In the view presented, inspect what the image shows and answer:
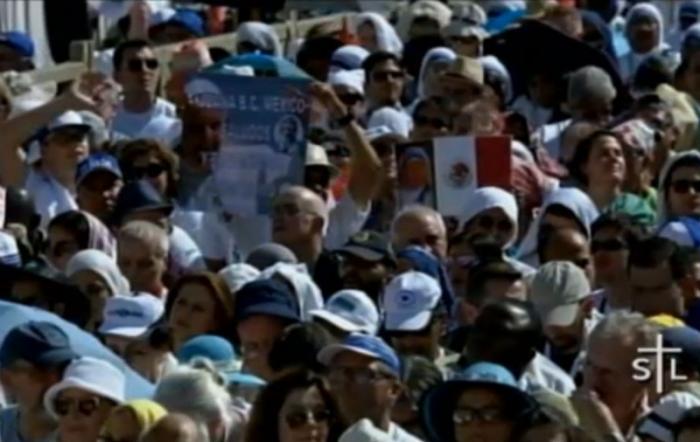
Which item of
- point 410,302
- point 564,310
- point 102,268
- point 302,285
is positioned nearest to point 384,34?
point 102,268

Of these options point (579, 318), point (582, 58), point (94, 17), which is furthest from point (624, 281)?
point (94, 17)

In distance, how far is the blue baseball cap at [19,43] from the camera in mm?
24531

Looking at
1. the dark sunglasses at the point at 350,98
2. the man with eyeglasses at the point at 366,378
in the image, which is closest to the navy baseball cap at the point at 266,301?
the man with eyeglasses at the point at 366,378

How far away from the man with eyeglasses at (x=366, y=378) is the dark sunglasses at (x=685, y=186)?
4135mm

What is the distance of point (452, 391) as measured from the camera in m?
15.9

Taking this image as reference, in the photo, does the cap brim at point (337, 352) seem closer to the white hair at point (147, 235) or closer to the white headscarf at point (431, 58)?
the white hair at point (147, 235)

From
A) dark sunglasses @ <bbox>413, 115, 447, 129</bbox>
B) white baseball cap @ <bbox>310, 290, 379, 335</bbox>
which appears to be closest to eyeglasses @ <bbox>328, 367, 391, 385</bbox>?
white baseball cap @ <bbox>310, 290, 379, 335</bbox>

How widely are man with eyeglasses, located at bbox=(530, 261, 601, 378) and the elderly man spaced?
938mm

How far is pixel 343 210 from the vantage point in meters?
21.2

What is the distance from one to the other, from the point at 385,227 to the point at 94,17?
819cm

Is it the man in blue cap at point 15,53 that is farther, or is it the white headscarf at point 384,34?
the white headscarf at point 384,34

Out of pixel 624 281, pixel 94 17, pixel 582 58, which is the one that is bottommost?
pixel 94 17

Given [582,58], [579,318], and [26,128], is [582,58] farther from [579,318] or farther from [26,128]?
[579,318]

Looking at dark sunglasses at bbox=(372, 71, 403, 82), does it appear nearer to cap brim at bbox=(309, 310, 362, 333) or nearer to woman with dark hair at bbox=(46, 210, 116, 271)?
woman with dark hair at bbox=(46, 210, 116, 271)
